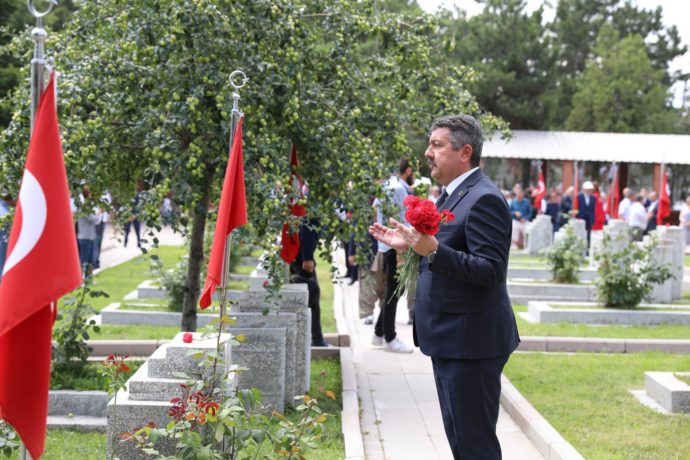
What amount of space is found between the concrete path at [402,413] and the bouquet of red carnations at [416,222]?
2.21 m

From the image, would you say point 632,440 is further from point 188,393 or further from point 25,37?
point 25,37

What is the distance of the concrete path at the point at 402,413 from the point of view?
688cm

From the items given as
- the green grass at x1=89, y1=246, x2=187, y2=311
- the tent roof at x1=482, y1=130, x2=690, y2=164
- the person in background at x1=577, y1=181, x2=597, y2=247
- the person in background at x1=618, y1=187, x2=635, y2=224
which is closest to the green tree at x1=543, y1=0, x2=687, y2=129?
the tent roof at x1=482, y1=130, x2=690, y2=164

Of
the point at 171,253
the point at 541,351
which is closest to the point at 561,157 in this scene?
the point at 171,253

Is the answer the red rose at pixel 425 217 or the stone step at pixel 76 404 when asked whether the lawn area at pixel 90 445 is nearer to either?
the stone step at pixel 76 404

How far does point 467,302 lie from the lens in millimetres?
4562

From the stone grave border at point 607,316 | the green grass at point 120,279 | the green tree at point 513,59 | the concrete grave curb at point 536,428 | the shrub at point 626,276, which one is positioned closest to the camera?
the concrete grave curb at point 536,428

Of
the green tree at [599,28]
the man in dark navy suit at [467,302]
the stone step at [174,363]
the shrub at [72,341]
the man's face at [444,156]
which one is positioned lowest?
the shrub at [72,341]

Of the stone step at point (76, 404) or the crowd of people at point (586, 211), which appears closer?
the stone step at point (76, 404)

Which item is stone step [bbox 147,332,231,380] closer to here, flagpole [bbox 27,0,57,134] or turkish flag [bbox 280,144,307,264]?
flagpole [bbox 27,0,57,134]

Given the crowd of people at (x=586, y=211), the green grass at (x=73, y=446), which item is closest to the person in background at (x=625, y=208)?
the crowd of people at (x=586, y=211)

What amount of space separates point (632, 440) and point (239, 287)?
9.91m

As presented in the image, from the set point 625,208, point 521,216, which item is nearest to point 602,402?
point 521,216

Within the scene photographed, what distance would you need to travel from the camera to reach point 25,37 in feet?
27.7
